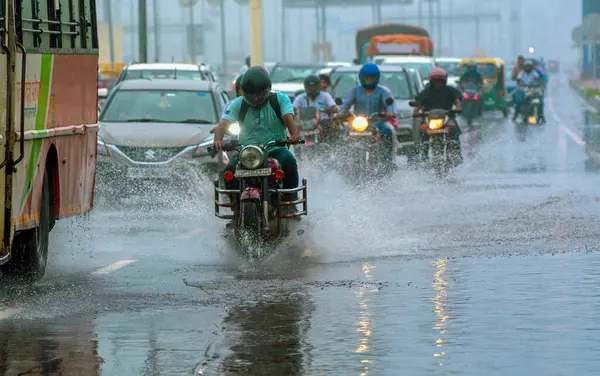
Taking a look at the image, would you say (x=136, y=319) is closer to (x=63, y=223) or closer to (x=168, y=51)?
(x=63, y=223)

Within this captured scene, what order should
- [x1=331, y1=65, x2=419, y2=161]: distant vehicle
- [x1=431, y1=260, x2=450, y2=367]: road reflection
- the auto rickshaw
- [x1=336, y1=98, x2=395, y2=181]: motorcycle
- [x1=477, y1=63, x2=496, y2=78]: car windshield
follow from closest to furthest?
[x1=431, y1=260, x2=450, y2=367]: road reflection < [x1=336, y1=98, x2=395, y2=181]: motorcycle < [x1=331, y1=65, x2=419, y2=161]: distant vehicle < the auto rickshaw < [x1=477, y1=63, x2=496, y2=78]: car windshield

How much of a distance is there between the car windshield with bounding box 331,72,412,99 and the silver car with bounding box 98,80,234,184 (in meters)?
8.76

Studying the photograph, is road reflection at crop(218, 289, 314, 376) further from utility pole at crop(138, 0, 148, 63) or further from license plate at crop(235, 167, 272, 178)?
utility pole at crop(138, 0, 148, 63)

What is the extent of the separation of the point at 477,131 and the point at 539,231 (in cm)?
2527

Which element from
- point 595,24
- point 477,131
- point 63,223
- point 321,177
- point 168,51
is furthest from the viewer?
point 168,51

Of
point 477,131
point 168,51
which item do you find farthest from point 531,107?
point 168,51

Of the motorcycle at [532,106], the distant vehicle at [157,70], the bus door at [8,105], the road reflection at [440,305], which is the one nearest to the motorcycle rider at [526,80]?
the motorcycle at [532,106]

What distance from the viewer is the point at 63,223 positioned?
1653 cm

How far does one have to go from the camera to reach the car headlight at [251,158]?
1346 cm

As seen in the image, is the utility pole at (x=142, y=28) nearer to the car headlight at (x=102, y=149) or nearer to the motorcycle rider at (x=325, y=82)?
the motorcycle rider at (x=325, y=82)

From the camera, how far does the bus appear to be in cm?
1027

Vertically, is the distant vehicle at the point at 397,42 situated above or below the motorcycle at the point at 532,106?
above

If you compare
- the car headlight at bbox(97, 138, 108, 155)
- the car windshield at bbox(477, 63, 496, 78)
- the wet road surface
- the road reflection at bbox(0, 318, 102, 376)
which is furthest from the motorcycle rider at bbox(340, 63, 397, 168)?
the car windshield at bbox(477, 63, 496, 78)

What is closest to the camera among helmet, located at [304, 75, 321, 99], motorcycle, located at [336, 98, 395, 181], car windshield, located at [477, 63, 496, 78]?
motorcycle, located at [336, 98, 395, 181]
